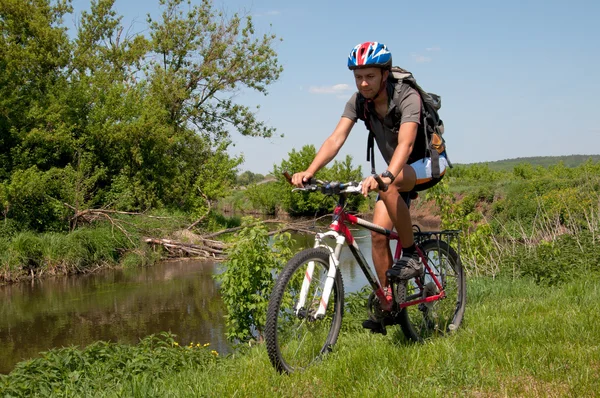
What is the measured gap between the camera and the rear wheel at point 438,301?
4805 millimetres

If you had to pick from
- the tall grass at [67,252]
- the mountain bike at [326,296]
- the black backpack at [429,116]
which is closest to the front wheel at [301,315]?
the mountain bike at [326,296]

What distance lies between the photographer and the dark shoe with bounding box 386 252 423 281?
430cm

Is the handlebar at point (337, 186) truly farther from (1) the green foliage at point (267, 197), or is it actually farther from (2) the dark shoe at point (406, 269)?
(1) the green foliage at point (267, 197)

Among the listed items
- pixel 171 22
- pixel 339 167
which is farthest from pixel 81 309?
pixel 339 167

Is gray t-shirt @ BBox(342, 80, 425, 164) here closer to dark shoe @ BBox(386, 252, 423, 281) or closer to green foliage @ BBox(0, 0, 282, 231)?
dark shoe @ BBox(386, 252, 423, 281)

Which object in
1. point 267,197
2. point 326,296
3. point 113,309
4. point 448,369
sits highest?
point 267,197

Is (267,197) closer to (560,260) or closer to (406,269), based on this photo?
(560,260)

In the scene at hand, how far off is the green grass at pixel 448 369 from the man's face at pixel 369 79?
72.9 inches

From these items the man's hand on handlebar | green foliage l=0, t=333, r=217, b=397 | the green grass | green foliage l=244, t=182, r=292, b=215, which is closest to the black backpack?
the man's hand on handlebar

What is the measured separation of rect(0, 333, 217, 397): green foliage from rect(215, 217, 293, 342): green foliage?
148 centimetres

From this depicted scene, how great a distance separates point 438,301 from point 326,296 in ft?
5.19

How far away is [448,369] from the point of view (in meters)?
3.70

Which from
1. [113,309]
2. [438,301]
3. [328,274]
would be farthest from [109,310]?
[328,274]

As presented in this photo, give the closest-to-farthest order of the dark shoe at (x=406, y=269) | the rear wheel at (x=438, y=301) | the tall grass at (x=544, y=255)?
the dark shoe at (x=406, y=269) → the rear wheel at (x=438, y=301) → the tall grass at (x=544, y=255)
